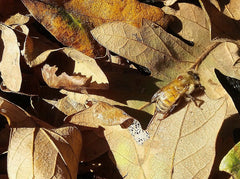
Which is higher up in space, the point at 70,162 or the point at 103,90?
the point at 103,90

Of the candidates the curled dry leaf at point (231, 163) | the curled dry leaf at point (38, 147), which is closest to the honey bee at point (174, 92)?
the curled dry leaf at point (231, 163)

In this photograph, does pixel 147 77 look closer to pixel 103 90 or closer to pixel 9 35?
pixel 103 90

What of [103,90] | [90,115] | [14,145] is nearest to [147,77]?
[103,90]

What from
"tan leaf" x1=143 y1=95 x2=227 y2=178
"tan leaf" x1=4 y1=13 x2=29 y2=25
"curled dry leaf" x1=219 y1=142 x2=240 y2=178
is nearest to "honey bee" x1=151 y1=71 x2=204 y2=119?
"tan leaf" x1=143 y1=95 x2=227 y2=178

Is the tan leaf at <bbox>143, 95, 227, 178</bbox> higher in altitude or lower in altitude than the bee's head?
lower

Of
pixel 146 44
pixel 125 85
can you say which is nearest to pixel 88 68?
pixel 125 85

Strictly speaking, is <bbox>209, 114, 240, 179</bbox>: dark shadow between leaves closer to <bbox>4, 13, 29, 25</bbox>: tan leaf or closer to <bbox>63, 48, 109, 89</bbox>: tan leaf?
<bbox>63, 48, 109, 89</bbox>: tan leaf

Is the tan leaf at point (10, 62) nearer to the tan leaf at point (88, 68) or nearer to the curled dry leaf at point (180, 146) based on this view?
the tan leaf at point (88, 68)
